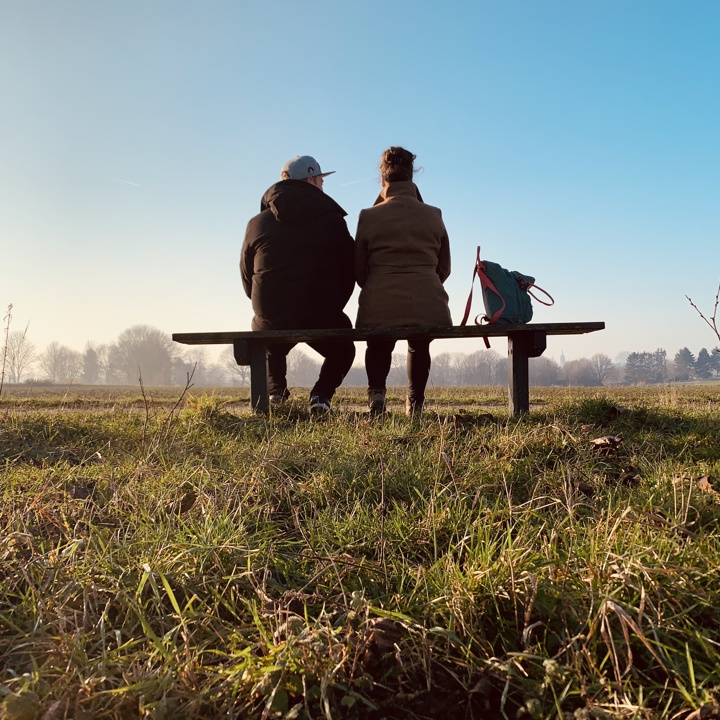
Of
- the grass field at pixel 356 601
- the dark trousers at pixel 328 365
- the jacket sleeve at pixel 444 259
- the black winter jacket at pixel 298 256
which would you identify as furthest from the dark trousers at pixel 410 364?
the grass field at pixel 356 601

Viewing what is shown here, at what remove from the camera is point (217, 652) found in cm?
138

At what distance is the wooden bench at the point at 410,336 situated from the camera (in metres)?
5.11

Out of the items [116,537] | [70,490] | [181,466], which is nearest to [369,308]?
[181,466]

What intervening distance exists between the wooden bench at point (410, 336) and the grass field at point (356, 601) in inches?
93.7

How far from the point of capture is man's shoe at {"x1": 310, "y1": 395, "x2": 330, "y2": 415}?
531 cm

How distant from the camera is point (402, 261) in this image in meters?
5.34

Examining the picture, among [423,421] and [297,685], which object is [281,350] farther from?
Result: [297,685]

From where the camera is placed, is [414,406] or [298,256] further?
[298,256]

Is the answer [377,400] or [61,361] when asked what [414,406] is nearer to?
[377,400]

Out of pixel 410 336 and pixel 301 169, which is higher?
pixel 301 169

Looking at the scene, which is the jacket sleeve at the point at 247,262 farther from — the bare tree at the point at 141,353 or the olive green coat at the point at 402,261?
the bare tree at the point at 141,353

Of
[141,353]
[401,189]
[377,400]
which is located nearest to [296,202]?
[401,189]

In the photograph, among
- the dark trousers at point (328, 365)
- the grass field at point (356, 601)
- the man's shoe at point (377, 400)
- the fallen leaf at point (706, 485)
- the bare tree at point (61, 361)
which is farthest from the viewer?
the bare tree at point (61, 361)

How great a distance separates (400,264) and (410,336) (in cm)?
69
